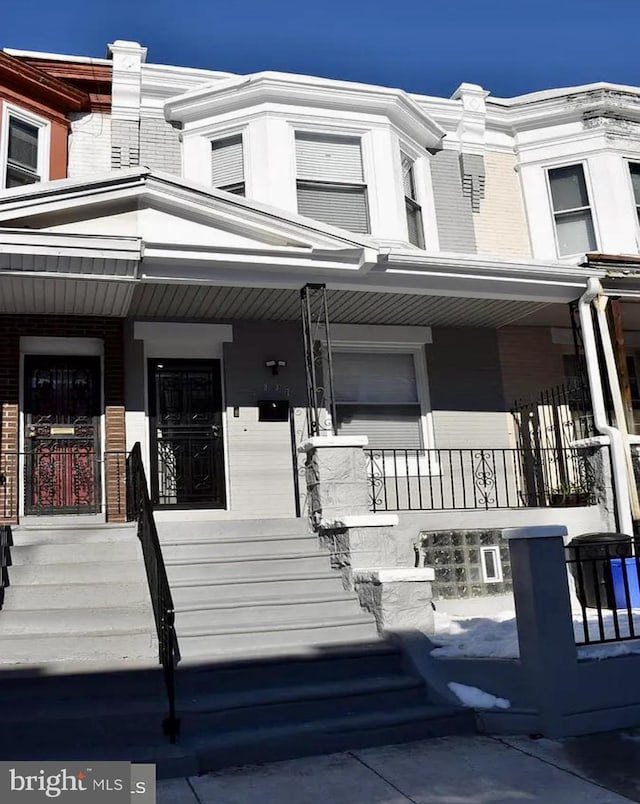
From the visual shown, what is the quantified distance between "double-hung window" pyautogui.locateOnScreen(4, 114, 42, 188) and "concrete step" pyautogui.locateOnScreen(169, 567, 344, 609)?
594 centimetres

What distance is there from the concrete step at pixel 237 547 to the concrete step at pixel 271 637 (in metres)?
1.14

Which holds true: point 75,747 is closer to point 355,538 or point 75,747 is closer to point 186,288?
point 355,538

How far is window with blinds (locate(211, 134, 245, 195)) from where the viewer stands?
10.3 meters

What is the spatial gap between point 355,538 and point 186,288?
3290 mm

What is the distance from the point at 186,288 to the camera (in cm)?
845

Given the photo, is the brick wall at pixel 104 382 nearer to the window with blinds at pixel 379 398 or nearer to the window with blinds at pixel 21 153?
the window with blinds at pixel 21 153

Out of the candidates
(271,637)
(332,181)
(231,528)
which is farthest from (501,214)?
(271,637)

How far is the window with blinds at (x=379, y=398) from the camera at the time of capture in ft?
33.0

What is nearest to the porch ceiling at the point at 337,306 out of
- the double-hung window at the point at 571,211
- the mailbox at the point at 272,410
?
the mailbox at the point at 272,410

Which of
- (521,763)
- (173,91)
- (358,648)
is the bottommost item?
(521,763)

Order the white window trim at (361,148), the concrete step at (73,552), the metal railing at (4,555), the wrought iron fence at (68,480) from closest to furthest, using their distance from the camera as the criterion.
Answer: the metal railing at (4,555)
the concrete step at (73,552)
the wrought iron fence at (68,480)
the white window trim at (361,148)

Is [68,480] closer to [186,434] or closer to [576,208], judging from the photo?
[186,434]

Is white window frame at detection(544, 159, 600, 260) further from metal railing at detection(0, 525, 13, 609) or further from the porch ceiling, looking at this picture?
metal railing at detection(0, 525, 13, 609)

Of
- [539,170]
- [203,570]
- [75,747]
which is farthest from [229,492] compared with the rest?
[539,170]
